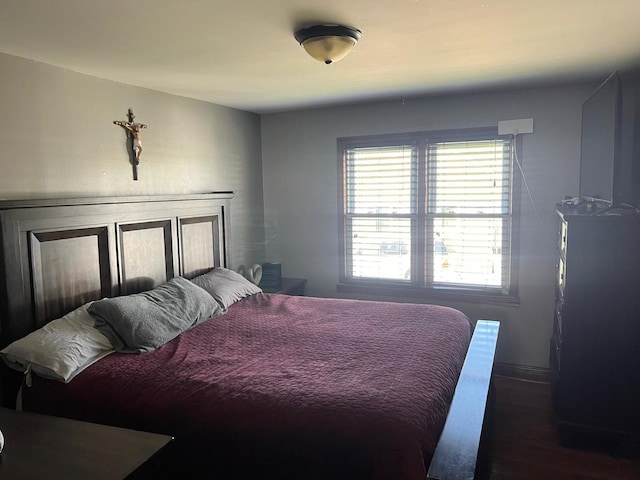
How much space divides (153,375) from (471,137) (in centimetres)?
290

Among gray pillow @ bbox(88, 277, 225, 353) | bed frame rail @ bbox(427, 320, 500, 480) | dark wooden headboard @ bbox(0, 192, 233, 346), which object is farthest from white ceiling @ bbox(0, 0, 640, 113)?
bed frame rail @ bbox(427, 320, 500, 480)

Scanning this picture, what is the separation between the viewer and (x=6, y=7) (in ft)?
6.06

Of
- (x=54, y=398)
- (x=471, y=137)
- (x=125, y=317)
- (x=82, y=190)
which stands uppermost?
(x=471, y=137)

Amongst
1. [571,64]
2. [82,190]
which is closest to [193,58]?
[82,190]

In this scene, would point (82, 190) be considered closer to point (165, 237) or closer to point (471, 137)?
point (165, 237)

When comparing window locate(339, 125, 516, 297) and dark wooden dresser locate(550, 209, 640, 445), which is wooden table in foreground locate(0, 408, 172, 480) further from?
window locate(339, 125, 516, 297)

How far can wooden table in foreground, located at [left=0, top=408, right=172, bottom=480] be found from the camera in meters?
1.41

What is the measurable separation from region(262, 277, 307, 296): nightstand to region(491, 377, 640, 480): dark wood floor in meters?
1.85

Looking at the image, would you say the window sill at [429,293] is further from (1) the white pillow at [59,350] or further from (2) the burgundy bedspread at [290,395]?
(1) the white pillow at [59,350]

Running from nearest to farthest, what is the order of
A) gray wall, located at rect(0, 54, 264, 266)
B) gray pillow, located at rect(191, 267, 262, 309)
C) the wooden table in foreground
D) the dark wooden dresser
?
the wooden table in foreground, gray wall, located at rect(0, 54, 264, 266), the dark wooden dresser, gray pillow, located at rect(191, 267, 262, 309)

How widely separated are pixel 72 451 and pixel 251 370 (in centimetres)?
82

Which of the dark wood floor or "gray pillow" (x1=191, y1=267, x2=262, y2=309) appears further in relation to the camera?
"gray pillow" (x1=191, y1=267, x2=262, y2=309)

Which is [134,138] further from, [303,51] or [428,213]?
[428,213]

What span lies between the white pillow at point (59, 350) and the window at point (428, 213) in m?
2.43
